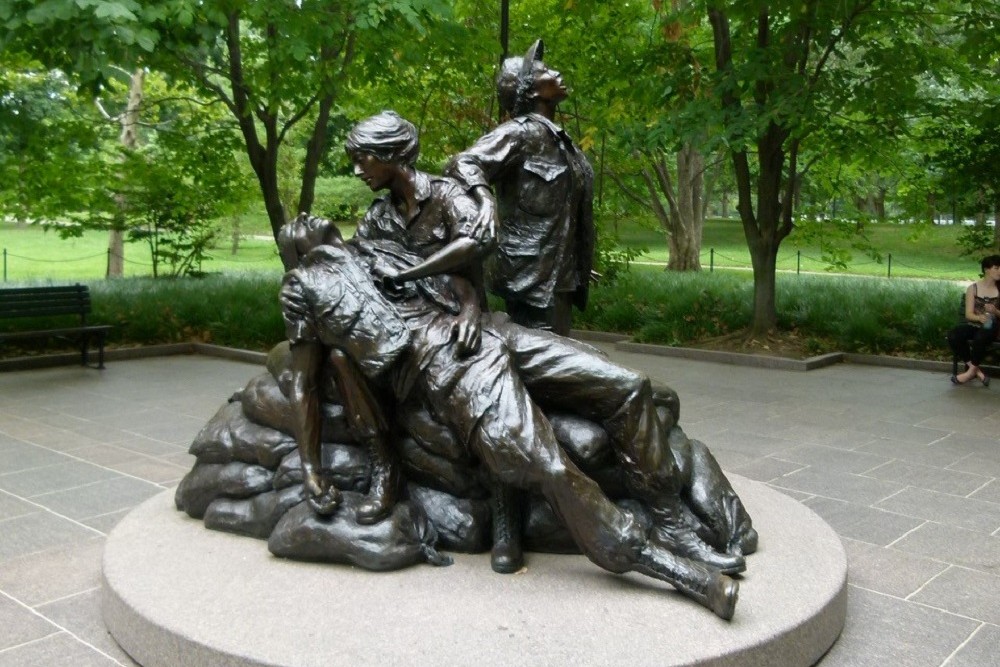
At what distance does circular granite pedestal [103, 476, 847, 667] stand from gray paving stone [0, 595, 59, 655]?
9.4 inches

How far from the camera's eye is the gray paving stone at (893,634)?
3.54 m

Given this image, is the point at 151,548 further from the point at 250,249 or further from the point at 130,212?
the point at 250,249

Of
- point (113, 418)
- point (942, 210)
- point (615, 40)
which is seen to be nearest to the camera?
point (113, 418)

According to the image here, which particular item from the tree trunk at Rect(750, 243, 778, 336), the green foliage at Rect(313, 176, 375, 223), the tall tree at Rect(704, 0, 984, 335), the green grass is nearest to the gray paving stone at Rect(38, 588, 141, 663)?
the green grass

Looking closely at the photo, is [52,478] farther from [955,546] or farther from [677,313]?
[677,313]

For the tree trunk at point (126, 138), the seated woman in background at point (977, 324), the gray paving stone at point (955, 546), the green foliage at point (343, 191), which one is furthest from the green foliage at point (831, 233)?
the green foliage at point (343, 191)

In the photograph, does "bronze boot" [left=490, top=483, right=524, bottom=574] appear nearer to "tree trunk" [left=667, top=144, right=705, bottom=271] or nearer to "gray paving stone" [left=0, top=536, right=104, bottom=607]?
"gray paving stone" [left=0, top=536, right=104, bottom=607]

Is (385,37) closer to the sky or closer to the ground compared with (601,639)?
closer to the sky

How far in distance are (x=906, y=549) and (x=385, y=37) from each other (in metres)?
7.21

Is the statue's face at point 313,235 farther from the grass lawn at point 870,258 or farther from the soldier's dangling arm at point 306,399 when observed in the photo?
the grass lawn at point 870,258

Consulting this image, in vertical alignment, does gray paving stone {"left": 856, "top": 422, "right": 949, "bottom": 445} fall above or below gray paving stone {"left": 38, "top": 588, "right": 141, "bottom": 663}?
above

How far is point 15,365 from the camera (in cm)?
1031

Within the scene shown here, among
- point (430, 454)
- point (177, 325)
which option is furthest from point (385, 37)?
point (430, 454)

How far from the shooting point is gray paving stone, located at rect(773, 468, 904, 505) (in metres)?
5.69
